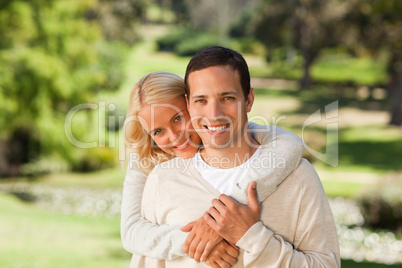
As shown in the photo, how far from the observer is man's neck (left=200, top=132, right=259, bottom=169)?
5.48 ft

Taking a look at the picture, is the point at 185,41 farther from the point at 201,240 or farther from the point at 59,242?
→ the point at 201,240

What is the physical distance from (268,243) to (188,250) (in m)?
0.25

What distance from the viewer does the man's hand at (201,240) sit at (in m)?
1.53

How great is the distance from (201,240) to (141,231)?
255 millimetres

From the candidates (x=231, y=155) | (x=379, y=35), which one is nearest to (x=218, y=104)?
(x=231, y=155)

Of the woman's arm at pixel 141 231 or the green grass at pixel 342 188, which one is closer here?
the woman's arm at pixel 141 231

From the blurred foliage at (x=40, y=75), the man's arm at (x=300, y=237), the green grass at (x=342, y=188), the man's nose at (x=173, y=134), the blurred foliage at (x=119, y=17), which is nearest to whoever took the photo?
the man's arm at (x=300, y=237)

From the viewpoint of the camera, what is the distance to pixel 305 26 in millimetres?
26172

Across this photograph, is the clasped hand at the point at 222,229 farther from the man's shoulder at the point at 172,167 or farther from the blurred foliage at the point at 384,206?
the blurred foliage at the point at 384,206

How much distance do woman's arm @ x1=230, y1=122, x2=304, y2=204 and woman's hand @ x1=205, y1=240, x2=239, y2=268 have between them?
0.45 ft

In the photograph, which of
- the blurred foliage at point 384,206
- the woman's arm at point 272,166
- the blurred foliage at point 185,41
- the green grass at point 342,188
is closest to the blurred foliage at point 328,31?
the blurred foliage at point 185,41

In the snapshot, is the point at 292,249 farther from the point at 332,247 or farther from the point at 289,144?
the point at 289,144

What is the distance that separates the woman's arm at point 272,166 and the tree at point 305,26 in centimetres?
2260

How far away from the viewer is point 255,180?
1560 millimetres
